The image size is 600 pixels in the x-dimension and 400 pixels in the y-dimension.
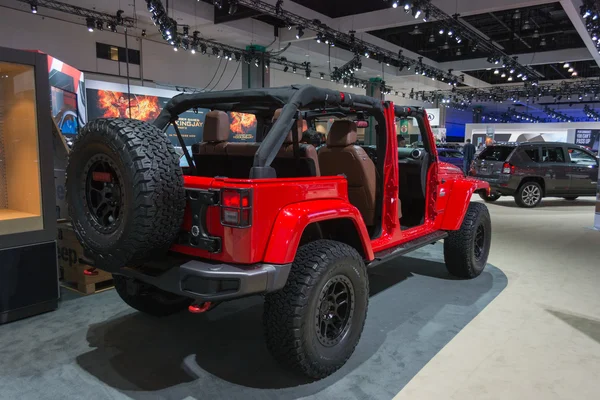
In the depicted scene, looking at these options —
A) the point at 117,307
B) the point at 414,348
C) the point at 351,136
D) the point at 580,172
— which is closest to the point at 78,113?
the point at 117,307

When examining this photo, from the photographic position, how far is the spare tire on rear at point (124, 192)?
222 cm

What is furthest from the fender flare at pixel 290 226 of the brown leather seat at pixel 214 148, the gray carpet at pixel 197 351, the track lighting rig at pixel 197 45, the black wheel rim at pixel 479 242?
the track lighting rig at pixel 197 45

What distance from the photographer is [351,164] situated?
11.5ft

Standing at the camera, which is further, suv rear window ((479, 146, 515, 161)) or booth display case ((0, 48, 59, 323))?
suv rear window ((479, 146, 515, 161))

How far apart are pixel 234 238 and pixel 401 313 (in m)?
2.04

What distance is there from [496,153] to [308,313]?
973cm

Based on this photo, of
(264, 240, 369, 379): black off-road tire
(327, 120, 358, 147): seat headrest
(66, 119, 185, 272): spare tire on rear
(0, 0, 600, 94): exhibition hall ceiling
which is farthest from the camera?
(0, 0, 600, 94): exhibition hall ceiling

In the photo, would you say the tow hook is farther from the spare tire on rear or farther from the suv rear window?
the suv rear window

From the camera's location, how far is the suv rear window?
10.5m

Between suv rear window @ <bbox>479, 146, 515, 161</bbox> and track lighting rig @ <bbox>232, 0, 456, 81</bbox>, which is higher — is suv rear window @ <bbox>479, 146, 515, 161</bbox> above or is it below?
below

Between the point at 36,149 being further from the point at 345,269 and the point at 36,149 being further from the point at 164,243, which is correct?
the point at 345,269

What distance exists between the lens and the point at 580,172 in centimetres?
1064

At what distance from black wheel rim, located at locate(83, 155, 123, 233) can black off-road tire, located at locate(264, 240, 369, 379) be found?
1021mm

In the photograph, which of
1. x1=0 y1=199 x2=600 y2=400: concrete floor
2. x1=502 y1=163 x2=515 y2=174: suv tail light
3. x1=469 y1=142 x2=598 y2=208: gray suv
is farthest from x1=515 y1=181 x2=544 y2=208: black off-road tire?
x1=0 y1=199 x2=600 y2=400: concrete floor
